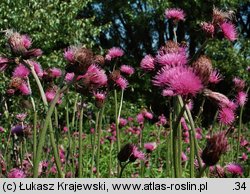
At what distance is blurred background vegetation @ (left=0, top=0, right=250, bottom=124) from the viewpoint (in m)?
11.5

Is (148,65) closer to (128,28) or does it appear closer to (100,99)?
(100,99)

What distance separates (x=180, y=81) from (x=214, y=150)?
0.82 feet

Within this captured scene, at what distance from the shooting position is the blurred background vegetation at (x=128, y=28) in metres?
11.5

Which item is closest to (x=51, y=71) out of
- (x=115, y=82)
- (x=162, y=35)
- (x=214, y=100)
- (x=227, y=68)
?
(x=115, y=82)

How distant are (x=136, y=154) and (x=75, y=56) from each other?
29.6 inches

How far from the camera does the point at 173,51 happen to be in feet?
6.80

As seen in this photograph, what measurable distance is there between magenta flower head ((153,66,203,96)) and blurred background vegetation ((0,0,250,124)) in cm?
611

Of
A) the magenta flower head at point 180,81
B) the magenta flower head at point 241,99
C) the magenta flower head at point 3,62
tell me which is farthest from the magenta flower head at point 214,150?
the magenta flower head at point 241,99

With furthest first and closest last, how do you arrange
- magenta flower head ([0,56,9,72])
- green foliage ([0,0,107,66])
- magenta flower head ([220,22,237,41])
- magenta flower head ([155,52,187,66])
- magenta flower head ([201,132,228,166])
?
green foliage ([0,0,107,66]) → magenta flower head ([220,22,237,41]) → magenta flower head ([0,56,9,72]) → magenta flower head ([155,52,187,66]) → magenta flower head ([201,132,228,166])

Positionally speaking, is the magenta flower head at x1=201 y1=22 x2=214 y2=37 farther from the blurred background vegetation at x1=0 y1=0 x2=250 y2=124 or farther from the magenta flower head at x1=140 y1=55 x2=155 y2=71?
the blurred background vegetation at x1=0 y1=0 x2=250 y2=124

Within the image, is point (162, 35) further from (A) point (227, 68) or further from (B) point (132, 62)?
(A) point (227, 68)

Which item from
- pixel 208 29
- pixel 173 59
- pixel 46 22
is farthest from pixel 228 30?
pixel 46 22

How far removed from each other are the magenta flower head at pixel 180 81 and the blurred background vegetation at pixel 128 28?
6111mm

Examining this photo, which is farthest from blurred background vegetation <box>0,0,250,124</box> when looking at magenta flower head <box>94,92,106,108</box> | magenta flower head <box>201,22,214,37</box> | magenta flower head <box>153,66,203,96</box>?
magenta flower head <box>153,66,203,96</box>
